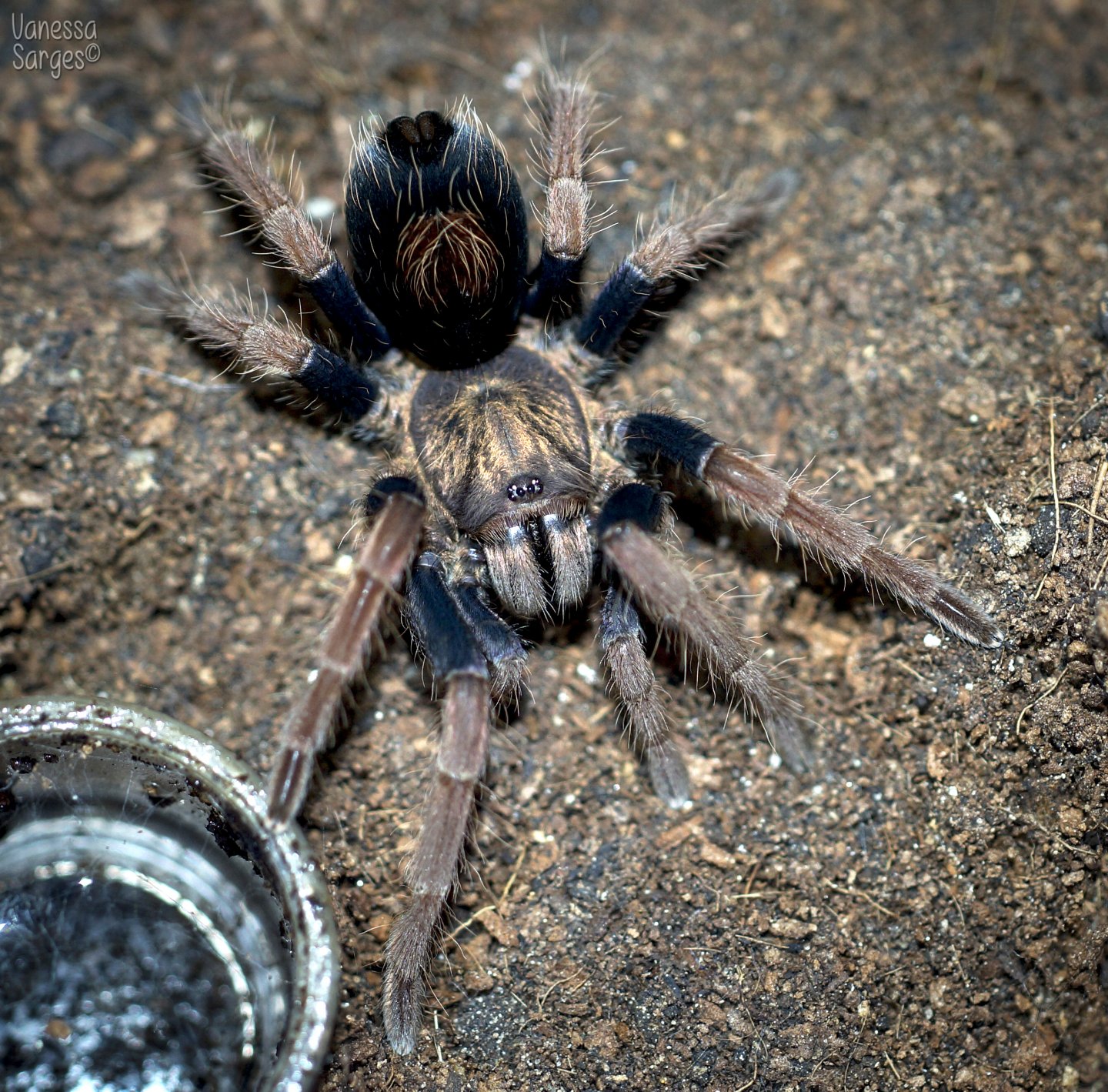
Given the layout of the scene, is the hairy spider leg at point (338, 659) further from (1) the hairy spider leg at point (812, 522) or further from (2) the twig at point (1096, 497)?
(2) the twig at point (1096, 497)

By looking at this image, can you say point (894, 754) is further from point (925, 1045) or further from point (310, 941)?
point (310, 941)

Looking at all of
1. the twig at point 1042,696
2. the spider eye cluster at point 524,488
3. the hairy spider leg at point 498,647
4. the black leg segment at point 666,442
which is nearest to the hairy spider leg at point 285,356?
the spider eye cluster at point 524,488

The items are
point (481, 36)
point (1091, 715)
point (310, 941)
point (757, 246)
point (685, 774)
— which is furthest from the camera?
point (481, 36)

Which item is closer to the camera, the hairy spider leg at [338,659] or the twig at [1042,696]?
the hairy spider leg at [338,659]

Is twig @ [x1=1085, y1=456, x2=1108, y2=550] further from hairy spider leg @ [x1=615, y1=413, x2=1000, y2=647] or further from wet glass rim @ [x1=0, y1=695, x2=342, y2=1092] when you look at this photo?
wet glass rim @ [x1=0, y1=695, x2=342, y2=1092]

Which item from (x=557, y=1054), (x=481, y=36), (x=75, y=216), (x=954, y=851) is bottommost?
(x=557, y=1054)

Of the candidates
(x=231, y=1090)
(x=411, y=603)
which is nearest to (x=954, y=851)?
(x=411, y=603)
